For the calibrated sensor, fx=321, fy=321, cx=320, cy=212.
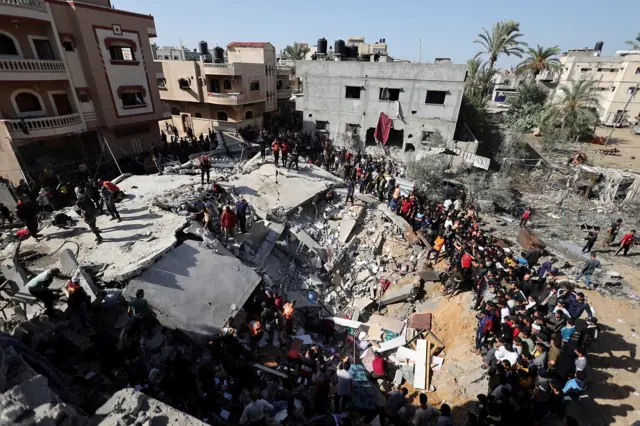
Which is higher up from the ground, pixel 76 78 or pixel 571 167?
pixel 76 78

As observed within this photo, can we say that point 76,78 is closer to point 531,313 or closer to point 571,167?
point 531,313

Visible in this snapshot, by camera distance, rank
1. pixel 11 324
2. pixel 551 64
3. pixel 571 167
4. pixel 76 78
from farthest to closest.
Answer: pixel 551 64 < pixel 571 167 < pixel 76 78 < pixel 11 324

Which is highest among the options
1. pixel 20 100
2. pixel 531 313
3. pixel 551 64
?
pixel 551 64

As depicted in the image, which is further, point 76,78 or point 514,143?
point 514,143

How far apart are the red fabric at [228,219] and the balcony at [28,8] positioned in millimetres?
14069

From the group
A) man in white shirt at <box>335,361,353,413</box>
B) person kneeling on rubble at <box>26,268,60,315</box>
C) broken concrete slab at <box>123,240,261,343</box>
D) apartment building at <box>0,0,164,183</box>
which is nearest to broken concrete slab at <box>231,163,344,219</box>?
broken concrete slab at <box>123,240,261,343</box>

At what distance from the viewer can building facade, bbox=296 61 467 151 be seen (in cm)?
2081

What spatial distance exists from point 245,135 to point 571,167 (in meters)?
22.9

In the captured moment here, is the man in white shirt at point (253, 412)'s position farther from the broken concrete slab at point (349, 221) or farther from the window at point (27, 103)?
Result: the window at point (27, 103)

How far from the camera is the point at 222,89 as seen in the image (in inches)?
1116

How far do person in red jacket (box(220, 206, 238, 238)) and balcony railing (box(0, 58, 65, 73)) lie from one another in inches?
515

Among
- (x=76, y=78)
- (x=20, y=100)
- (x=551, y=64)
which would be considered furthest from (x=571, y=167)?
(x=20, y=100)

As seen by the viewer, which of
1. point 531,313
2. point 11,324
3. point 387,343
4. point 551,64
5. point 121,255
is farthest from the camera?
point 551,64

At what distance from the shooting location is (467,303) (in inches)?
400
